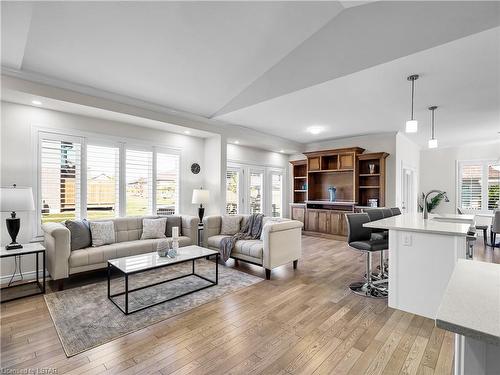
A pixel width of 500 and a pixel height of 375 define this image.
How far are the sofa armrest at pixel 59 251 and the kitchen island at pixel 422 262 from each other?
3757 mm

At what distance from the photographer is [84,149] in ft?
14.3

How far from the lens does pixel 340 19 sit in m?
2.98

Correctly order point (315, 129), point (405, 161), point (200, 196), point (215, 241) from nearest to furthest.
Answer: point (215, 241), point (200, 196), point (315, 129), point (405, 161)

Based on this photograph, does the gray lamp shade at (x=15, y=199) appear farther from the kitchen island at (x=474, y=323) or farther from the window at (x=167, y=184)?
the kitchen island at (x=474, y=323)

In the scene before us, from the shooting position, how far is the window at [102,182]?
174 inches

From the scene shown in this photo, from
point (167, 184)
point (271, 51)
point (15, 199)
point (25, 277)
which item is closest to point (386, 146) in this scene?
point (271, 51)

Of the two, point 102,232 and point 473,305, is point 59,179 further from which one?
point 473,305

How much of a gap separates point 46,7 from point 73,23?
23cm

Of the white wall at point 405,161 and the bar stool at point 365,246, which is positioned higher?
the white wall at point 405,161

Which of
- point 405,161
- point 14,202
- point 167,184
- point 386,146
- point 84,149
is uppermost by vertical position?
point 386,146

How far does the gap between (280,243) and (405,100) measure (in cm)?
295

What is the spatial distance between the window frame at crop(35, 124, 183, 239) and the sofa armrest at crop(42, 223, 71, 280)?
808mm

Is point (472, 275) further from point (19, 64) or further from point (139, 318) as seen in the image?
point (19, 64)

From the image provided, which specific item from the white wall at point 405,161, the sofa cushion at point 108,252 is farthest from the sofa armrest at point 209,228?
the white wall at point 405,161
